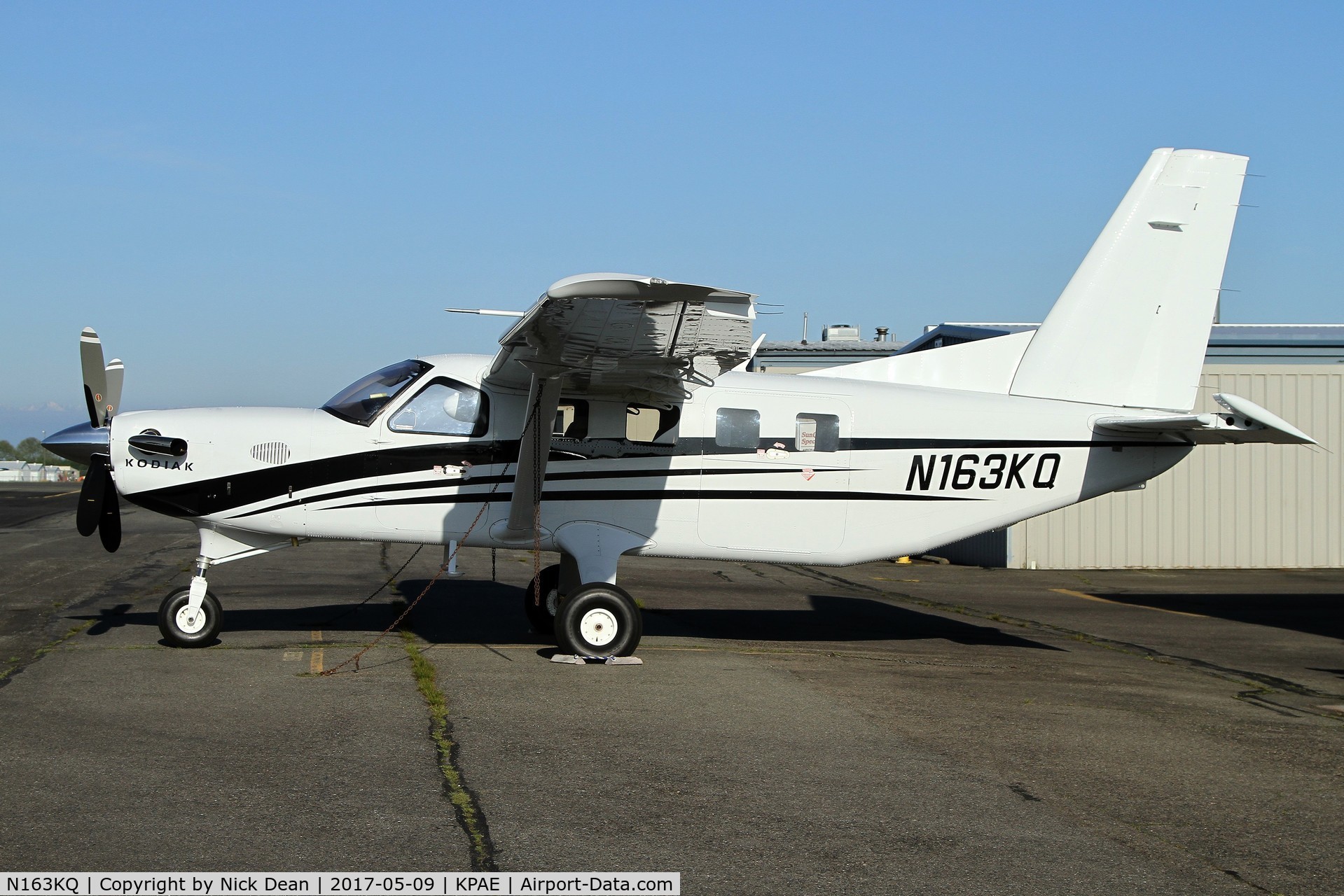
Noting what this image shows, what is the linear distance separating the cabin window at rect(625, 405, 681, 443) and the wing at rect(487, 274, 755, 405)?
0.08 metres

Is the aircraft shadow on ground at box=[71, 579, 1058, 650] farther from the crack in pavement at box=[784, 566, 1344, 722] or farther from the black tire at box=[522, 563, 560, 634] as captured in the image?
the crack in pavement at box=[784, 566, 1344, 722]

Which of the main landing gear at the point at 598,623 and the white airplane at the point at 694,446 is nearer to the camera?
the main landing gear at the point at 598,623

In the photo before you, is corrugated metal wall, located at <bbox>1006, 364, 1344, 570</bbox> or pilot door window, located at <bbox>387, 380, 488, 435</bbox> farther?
corrugated metal wall, located at <bbox>1006, 364, 1344, 570</bbox>

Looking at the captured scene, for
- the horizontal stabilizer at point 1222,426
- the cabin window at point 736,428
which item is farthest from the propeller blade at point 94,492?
the horizontal stabilizer at point 1222,426

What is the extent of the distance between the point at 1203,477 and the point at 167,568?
18536 mm

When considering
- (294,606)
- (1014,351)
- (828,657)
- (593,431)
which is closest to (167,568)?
(294,606)

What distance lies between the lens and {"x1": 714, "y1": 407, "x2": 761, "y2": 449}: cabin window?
32.5 ft

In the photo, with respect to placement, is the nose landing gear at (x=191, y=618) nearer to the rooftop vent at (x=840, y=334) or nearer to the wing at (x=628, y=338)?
the wing at (x=628, y=338)

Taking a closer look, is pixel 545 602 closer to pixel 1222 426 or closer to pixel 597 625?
pixel 597 625

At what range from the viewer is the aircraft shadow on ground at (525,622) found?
11.0m

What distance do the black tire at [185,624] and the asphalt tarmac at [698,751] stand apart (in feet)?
0.59

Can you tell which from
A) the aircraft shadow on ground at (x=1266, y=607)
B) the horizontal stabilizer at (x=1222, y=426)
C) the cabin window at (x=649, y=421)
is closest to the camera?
the horizontal stabilizer at (x=1222, y=426)
